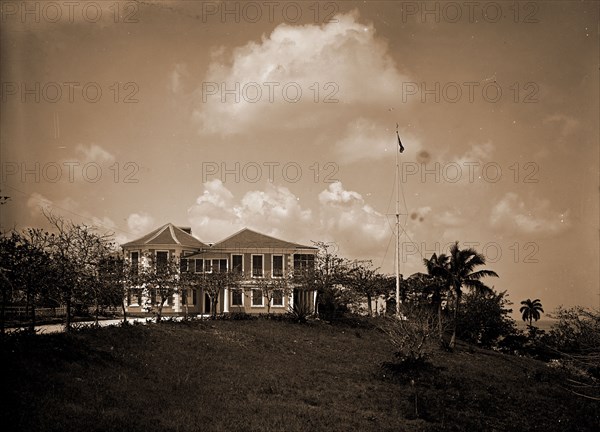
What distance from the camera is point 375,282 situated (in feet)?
158

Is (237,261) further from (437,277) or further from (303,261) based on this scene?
(437,277)

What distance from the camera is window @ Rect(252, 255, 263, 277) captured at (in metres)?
45.8

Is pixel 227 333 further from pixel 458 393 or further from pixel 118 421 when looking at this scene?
pixel 118 421

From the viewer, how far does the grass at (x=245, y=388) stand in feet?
46.1

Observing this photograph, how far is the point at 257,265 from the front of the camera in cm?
4603

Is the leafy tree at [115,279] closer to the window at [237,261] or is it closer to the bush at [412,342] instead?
the bush at [412,342]

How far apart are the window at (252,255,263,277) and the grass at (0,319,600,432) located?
13.5 m

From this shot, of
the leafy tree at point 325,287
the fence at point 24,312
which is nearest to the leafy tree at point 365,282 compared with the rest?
the leafy tree at point 325,287

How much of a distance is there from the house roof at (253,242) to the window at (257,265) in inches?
35.7

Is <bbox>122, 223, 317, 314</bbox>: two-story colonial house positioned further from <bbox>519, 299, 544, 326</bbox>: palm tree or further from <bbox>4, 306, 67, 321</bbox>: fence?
<bbox>519, 299, 544, 326</bbox>: palm tree

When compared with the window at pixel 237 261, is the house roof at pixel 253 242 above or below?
above

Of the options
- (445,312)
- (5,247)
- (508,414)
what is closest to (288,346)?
(508,414)

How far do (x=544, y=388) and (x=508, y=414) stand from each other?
8295 mm

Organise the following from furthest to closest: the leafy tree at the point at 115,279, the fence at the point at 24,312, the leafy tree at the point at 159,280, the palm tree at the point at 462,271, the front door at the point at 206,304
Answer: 1. the front door at the point at 206,304
2. the palm tree at the point at 462,271
3. the leafy tree at the point at 159,280
4. the fence at the point at 24,312
5. the leafy tree at the point at 115,279
